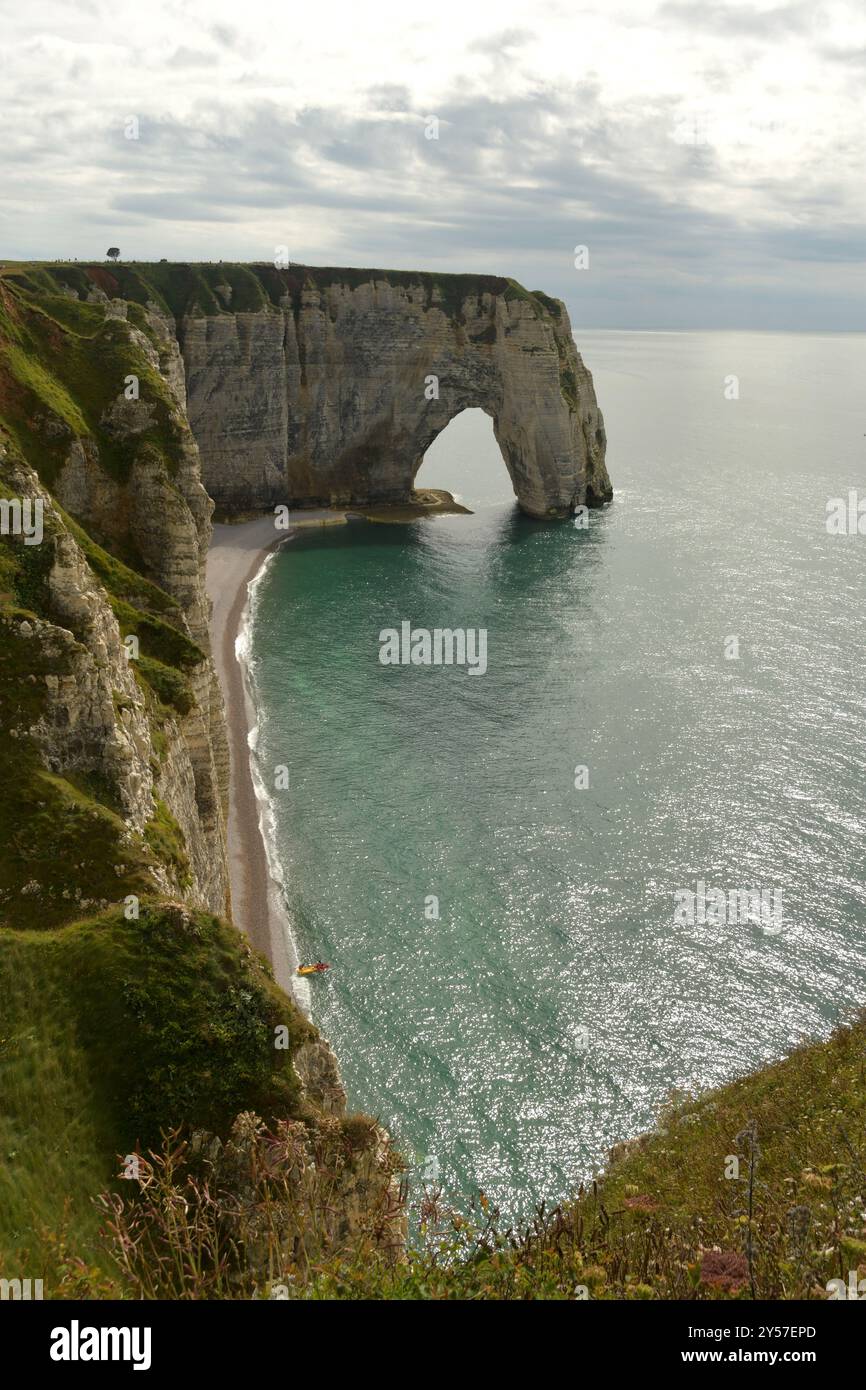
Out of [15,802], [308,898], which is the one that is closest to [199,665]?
[308,898]

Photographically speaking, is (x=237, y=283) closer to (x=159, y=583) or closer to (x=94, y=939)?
(x=159, y=583)

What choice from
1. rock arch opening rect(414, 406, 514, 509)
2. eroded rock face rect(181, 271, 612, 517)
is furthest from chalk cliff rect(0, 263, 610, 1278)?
rock arch opening rect(414, 406, 514, 509)

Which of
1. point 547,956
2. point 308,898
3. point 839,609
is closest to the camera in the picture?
point 547,956

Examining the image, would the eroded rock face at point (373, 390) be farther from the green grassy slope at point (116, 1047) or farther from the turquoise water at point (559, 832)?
the green grassy slope at point (116, 1047)

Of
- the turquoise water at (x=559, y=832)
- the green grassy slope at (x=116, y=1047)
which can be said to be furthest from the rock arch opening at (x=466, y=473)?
the green grassy slope at (x=116, y=1047)

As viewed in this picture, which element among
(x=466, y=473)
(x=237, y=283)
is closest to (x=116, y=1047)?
(x=237, y=283)
